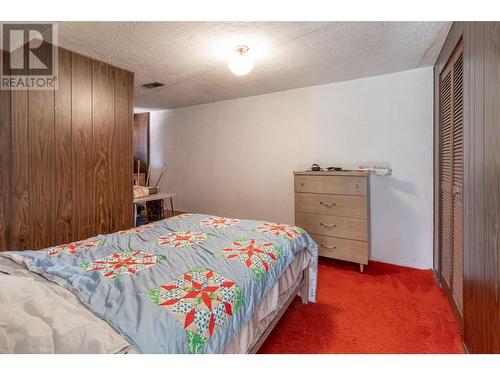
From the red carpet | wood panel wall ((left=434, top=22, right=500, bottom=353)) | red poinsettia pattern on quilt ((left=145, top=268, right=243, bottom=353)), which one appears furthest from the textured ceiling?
the red carpet

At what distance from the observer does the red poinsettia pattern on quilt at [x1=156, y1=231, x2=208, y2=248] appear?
1.60 m

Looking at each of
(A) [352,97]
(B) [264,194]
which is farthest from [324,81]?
(B) [264,194]

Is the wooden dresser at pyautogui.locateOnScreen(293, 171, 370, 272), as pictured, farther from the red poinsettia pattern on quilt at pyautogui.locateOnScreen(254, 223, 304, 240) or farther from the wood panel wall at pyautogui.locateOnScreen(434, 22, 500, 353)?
the wood panel wall at pyautogui.locateOnScreen(434, 22, 500, 353)

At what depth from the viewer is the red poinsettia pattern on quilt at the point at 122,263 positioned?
120 centimetres

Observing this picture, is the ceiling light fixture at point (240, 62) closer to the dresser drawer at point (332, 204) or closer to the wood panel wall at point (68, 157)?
the wood panel wall at point (68, 157)

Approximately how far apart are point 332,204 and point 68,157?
258 cm

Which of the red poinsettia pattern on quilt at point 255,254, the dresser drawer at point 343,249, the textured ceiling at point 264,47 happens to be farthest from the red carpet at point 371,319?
the textured ceiling at point 264,47

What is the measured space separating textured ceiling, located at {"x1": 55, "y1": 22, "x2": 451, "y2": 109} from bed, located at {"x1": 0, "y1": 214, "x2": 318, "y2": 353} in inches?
59.2

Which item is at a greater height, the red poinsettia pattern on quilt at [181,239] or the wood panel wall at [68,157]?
the wood panel wall at [68,157]

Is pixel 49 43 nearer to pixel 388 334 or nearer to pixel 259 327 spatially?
pixel 259 327

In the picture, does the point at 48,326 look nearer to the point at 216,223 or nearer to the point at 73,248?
the point at 73,248

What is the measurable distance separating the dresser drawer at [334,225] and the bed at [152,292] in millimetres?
1019

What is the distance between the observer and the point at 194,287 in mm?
1071
